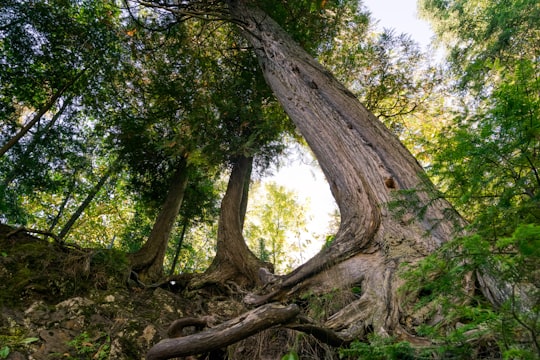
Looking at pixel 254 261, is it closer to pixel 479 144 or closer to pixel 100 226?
pixel 479 144

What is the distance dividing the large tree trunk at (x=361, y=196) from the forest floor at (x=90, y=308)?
0.50 metres

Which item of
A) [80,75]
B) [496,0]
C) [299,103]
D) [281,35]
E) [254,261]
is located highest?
[496,0]

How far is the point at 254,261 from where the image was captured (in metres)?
5.52

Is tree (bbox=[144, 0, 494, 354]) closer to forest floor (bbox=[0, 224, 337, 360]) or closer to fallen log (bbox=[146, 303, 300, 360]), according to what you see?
forest floor (bbox=[0, 224, 337, 360])

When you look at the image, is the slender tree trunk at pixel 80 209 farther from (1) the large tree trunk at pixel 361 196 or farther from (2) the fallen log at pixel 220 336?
(2) the fallen log at pixel 220 336

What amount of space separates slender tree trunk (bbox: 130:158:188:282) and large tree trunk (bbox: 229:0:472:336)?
361 centimetres

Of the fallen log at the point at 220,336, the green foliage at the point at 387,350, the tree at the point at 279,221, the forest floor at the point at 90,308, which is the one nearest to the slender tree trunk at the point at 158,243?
the forest floor at the point at 90,308

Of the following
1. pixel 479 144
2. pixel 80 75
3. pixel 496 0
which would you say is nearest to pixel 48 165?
pixel 80 75

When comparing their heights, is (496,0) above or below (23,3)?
above

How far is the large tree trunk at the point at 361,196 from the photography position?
7.24 ft

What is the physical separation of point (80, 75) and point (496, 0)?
1053cm

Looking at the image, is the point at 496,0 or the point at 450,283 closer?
the point at 450,283

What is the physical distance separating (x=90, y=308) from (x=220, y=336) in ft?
8.88

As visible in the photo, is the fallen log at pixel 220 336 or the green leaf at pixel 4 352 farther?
the green leaf at pixel 4 352
